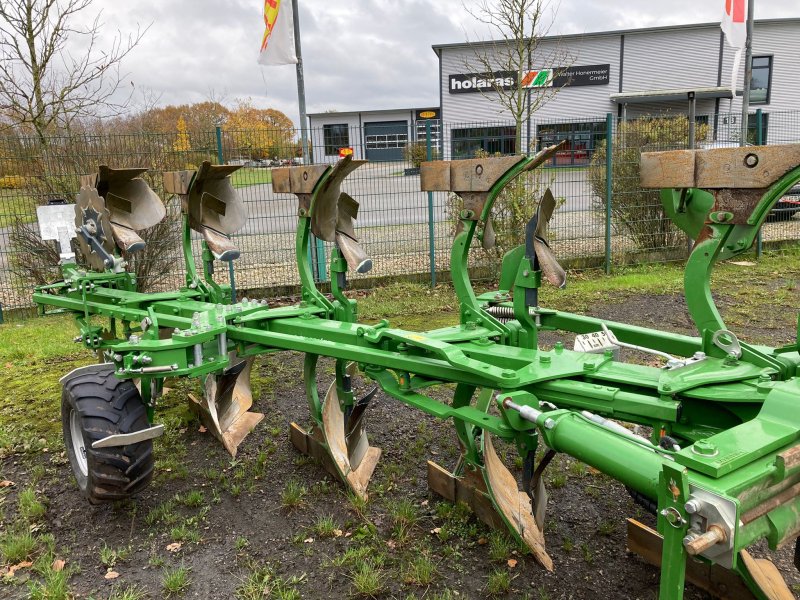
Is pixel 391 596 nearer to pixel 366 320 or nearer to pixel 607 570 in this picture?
pixel 607 570

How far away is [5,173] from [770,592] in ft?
29.1

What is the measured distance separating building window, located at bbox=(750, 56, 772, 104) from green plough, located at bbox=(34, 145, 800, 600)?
1159 inches

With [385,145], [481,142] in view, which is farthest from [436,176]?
[481,142]

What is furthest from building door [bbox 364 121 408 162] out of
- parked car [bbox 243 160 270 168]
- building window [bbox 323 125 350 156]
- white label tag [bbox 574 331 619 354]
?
white label tag [bbox 574 331 619 354]

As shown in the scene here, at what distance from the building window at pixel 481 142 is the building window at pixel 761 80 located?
2336 cm

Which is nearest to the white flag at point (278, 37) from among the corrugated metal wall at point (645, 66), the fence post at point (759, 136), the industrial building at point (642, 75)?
the fence post at point (759, 136)

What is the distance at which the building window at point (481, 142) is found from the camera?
29.9ft

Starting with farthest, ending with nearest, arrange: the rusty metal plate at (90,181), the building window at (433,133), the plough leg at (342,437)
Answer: the building window at (433,133)
the rusty metal plate at (90,181)
the plough leg at (342,437)

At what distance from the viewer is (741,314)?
7.16m

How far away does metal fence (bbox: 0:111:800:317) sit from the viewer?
8.16 m

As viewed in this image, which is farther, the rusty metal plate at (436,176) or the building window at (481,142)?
the building window at (481,142)

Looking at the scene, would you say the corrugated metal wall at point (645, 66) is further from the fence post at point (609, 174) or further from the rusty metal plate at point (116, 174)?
the rusty metal plate at point (116, 174)

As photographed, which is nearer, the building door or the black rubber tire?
the black rubber tire

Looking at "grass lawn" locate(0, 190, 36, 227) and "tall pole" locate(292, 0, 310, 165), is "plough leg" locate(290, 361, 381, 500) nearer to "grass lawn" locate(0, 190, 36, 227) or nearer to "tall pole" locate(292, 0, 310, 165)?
"tall pole" locate(292, 0, 310, 165)
